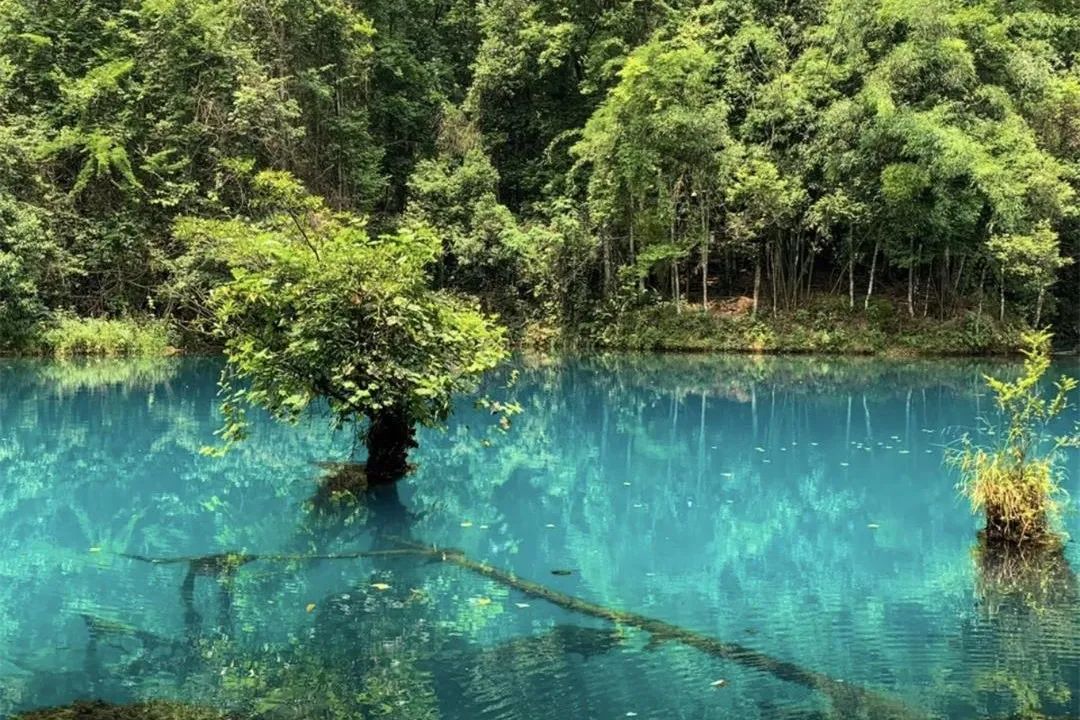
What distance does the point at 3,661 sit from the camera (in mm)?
A: 4891

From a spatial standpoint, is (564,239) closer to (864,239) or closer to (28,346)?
(864,239)

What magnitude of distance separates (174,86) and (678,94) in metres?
14.5

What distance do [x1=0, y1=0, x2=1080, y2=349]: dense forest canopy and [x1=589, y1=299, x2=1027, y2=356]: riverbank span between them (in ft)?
2.04

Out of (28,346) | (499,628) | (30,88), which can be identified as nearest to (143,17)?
(30,88)

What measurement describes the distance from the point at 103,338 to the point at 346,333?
18.6 meters

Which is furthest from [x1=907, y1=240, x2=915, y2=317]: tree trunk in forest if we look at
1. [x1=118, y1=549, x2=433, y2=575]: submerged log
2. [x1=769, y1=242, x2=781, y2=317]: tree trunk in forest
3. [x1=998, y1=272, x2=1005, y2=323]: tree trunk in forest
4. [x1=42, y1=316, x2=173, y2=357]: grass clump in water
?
[x1=118, y1=549, x2=433, y2=575]: submerged log

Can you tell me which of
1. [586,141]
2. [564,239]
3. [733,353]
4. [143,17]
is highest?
[143,17]

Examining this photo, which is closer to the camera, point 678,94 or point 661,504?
point 661,504

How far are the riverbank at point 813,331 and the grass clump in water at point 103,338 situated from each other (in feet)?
41.6

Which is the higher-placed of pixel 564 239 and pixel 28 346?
pixel 564 239

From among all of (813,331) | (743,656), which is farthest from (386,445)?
(813,331)

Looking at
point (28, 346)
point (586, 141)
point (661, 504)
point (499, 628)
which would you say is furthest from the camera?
point (586, 141)

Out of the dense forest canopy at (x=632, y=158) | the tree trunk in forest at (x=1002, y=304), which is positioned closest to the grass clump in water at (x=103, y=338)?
the dense forest canopy at (x=632, y=158)

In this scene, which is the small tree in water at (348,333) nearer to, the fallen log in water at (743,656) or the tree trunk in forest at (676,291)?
the fallen log in water at (743,656)
